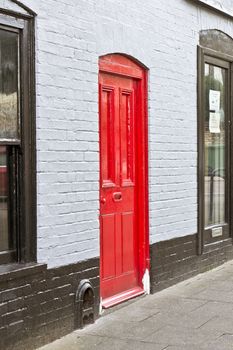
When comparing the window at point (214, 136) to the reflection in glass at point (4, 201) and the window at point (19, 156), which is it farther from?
the reflection in glass at point (4, 201)

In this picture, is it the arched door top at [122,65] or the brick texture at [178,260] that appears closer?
the arched door top at [122,65]

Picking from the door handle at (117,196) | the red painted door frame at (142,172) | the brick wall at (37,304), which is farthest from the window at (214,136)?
the brick wall at (37,304)

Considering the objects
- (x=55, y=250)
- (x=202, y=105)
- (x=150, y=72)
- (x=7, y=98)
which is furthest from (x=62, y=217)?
(x=202, y=105)

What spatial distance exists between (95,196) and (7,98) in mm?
1464

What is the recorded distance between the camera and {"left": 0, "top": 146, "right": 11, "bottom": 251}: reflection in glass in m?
5.17

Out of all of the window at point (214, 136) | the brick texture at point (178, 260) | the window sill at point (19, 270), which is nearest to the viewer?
the window sill at point (19, 270)

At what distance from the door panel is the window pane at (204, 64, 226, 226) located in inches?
79.9

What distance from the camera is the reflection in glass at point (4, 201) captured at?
517 centimetres

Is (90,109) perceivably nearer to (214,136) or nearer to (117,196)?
(117,196)

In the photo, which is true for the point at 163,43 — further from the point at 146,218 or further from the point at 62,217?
the point at 62,217

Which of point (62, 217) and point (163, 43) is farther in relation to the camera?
point (163, 43)

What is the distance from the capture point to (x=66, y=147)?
567 cm

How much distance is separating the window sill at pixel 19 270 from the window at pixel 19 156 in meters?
0.08

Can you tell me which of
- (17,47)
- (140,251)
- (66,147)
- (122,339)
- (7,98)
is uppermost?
(17,47)
